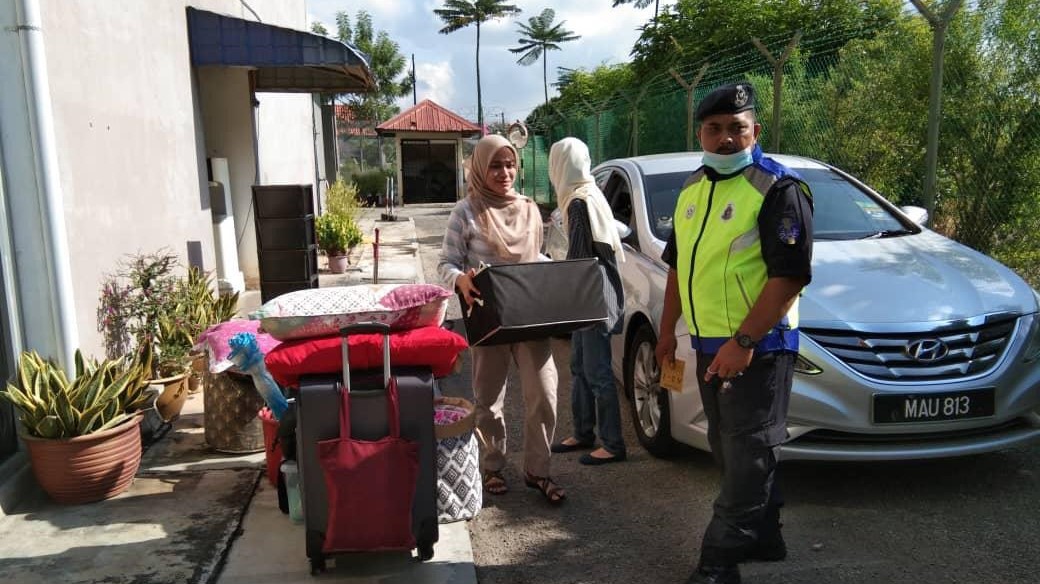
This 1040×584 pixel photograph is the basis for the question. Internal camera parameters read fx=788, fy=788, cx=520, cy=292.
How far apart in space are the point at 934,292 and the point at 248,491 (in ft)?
11.5

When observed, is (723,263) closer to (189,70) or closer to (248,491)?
(248,491)

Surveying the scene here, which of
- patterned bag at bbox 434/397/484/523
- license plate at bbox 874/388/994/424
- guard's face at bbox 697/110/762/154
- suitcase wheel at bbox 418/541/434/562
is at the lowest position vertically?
suitcase wheel at bbox 418/541/434/562

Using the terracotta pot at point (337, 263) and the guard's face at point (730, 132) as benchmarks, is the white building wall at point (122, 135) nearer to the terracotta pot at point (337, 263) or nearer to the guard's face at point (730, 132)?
the guard's face at point (730, 132)

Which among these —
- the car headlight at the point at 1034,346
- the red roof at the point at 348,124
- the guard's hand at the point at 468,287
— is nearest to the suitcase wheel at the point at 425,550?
Result: the guard's hand at the point at 468,287

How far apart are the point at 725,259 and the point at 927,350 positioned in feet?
4.82

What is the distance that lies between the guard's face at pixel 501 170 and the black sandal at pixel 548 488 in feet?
4.64

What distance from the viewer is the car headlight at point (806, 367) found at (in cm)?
352

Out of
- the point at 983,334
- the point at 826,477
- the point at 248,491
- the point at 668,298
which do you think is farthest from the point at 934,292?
the point at 248,491

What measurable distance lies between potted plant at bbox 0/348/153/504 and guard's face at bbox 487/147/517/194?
2.06 meters

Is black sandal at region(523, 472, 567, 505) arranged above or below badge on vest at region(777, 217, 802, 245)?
below

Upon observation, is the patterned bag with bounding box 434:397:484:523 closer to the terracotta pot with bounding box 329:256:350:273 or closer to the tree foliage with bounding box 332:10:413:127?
the terracotta pot with bounding box 329:256:350:273

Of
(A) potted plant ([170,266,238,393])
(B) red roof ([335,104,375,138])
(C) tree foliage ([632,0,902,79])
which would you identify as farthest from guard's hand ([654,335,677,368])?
(B) red roof ([335,104,375,138])

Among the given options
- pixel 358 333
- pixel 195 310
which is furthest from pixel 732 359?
pixel 195 310

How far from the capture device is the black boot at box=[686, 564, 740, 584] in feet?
9.50
